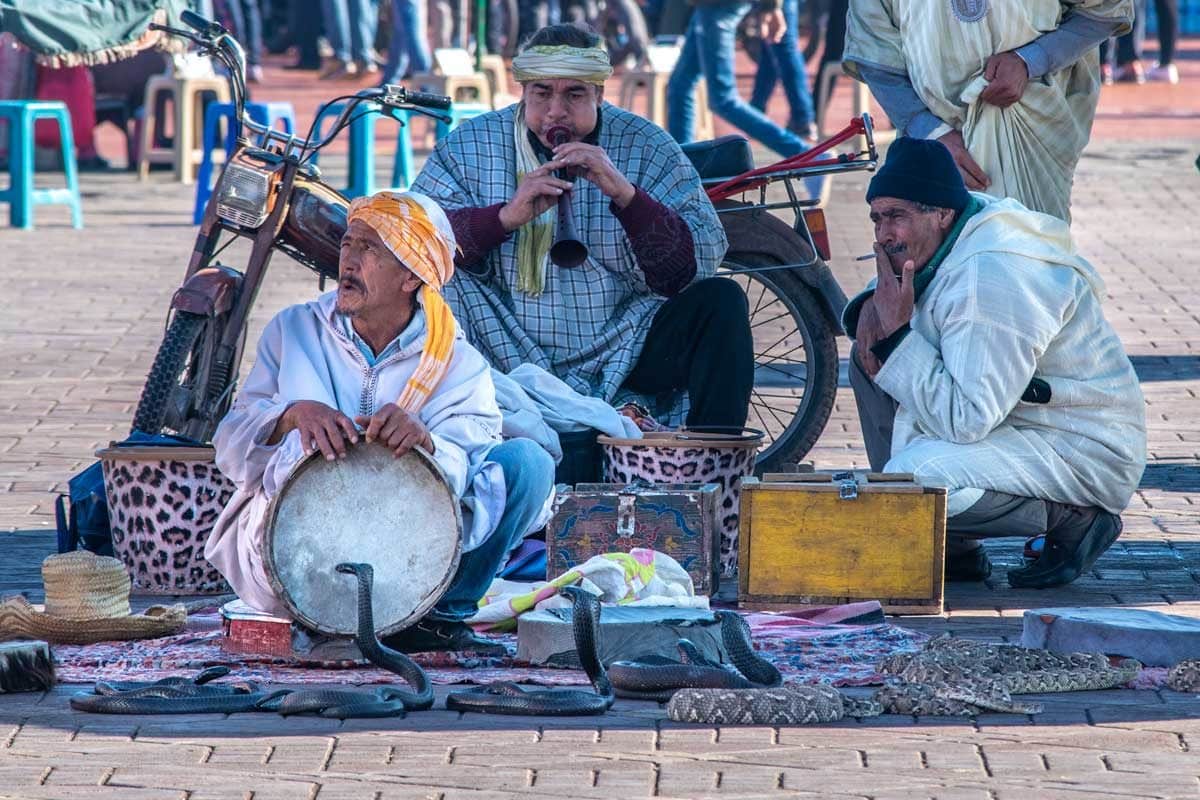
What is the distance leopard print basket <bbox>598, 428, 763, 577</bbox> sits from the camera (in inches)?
230

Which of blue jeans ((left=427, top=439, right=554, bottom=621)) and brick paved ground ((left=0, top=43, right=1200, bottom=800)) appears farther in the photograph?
blue jeans ((left=427, top=439, right=554, bottom=621))

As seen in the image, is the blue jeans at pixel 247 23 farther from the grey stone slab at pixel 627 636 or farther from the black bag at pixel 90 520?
the grey stone slab at pixel 627 636

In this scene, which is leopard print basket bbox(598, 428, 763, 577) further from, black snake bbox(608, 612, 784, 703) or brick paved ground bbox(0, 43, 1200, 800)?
black snake bbox(608, 612, 784, 703)

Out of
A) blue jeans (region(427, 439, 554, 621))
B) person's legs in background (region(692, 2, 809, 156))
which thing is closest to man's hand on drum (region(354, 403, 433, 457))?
blue jeans (region(427, 439, 554, 621))

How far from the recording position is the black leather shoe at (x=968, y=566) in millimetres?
5840

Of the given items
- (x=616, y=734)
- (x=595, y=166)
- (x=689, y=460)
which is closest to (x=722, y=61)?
(x=595, y=166)

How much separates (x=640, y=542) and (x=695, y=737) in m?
1.37

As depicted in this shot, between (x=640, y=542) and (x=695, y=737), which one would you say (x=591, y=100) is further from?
(x=695, y=737)

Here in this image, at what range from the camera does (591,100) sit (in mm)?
6254

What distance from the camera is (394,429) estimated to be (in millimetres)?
4652

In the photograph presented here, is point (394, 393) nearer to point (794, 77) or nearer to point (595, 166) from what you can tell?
point (595, 166)

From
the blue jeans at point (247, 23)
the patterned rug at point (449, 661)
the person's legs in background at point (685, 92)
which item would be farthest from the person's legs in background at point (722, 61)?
the blue jeans at point (247, 23)

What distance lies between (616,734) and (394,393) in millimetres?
1042

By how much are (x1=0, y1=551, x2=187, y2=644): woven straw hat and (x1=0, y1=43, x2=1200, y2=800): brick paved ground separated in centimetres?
46
